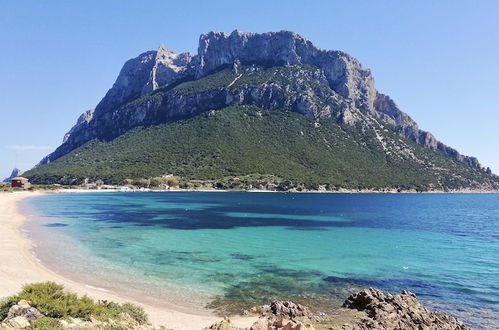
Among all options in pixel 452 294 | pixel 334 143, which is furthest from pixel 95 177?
pixel 452 294

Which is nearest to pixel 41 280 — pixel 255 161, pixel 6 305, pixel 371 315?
pixel 6 305

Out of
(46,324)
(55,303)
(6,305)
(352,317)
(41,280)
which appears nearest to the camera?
(46,324)

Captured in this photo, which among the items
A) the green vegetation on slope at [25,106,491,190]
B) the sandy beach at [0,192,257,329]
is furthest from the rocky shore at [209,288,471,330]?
the green vegetation on slope at [25,106,491,190]

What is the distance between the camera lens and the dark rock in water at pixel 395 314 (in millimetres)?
20469

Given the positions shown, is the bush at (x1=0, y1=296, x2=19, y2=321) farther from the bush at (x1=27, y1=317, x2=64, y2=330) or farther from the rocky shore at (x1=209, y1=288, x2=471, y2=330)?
the rocky shore at (x1=209, y1=288, x2=471, y2=330)

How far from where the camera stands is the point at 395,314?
853 inches

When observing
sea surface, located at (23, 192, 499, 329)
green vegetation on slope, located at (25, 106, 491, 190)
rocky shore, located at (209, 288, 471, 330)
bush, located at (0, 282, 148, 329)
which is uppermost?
green vegetation on slope, located at (25, 106, 491, 190)

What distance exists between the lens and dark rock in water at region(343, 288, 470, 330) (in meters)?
20.5

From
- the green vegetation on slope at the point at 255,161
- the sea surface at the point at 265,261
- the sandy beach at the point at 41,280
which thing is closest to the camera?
the sandy beach at the point at 41,280

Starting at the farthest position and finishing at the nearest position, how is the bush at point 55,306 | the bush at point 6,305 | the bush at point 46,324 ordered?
the bush at point 55,306
the bush at point 6,305
the bush at point 46,324

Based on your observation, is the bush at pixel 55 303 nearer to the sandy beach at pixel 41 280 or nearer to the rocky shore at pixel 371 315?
the sandy beach at pixel 41 280

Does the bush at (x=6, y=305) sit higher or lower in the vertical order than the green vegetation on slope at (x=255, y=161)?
lower

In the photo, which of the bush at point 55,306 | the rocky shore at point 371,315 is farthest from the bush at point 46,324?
the rocky shore at point 371,315

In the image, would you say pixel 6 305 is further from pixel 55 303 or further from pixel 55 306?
pixel 55 306
